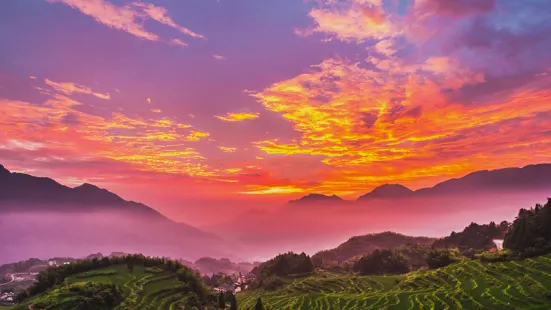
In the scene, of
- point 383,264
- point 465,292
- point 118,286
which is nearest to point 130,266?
point 118,286

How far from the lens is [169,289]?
66750 millimetres

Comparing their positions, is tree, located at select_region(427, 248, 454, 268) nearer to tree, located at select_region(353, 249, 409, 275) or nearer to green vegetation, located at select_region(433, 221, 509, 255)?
tree, located at select_region(353, 249, 409, 275)

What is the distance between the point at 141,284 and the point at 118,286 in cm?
771

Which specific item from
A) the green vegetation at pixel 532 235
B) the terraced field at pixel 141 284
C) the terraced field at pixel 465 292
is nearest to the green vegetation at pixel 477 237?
the green vegetation at pixel 532 235

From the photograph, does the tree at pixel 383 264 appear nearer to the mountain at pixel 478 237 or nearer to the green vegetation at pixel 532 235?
the green vegetation at pixel 532 235

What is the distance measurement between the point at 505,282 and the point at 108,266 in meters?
78.9

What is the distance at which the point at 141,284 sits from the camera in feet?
210

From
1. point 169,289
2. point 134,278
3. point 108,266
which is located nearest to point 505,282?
point 169,289

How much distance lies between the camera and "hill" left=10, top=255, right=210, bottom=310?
48.1 meters

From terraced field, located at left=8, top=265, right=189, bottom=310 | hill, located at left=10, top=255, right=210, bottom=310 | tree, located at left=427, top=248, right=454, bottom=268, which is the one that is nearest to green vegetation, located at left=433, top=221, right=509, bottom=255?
tree, located at left=427, top=248, right=454, bottom=268

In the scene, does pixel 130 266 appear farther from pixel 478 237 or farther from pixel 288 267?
pixel 478 237

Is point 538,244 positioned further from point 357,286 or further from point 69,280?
point 69,280

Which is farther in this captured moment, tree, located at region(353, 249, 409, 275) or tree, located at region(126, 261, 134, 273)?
tree, located at region(353, 249, 409, 275)

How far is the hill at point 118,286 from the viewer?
48062mm
